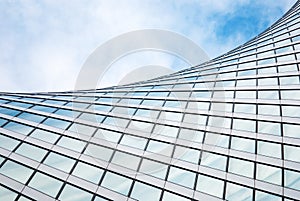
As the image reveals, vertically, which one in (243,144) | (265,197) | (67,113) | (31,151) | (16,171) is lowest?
(16,171)

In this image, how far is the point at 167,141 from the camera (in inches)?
805

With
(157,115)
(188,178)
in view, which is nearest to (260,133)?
(188,178)

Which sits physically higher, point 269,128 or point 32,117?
point 269,128

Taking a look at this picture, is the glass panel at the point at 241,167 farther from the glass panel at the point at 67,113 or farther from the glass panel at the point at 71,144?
the glass panel at the point at 67,113

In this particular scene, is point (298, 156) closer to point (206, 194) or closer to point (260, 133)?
point (260, 133)

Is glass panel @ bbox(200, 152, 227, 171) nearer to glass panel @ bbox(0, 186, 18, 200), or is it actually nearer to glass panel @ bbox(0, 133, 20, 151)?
glass panel @ bbox(0, 186, 18, 200)

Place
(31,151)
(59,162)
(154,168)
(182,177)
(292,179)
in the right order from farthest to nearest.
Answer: (31,151), (59,162), (154,168), (182,177), (292,179)

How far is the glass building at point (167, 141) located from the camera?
16.3 m

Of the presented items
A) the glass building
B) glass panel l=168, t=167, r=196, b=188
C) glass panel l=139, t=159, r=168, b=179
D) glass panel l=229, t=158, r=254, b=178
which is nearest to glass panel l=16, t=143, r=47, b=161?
the glass building

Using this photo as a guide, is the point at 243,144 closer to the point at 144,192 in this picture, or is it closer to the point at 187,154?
the point at 187,154

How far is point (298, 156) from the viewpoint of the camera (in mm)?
16578

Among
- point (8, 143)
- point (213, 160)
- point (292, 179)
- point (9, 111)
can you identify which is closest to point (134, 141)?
→ point (213, 160)

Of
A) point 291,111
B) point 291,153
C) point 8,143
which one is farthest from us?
point 8,143

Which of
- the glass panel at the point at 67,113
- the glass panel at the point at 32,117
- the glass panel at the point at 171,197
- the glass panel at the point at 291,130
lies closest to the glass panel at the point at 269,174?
the glass panel at the point at 291,130
